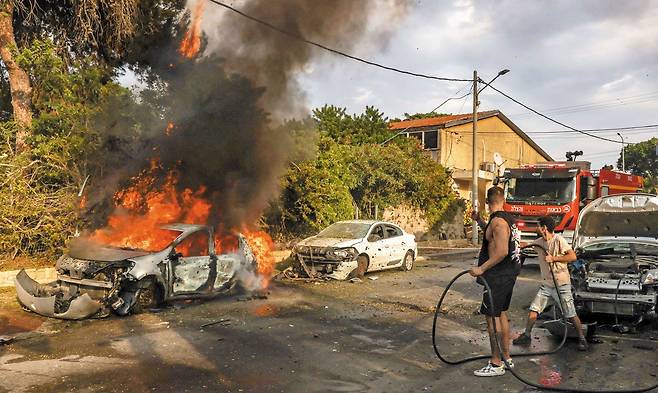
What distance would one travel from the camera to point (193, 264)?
30.3ft

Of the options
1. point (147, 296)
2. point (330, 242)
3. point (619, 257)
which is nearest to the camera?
point (619, 257)

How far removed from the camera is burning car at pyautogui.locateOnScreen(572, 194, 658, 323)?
24.0 feet

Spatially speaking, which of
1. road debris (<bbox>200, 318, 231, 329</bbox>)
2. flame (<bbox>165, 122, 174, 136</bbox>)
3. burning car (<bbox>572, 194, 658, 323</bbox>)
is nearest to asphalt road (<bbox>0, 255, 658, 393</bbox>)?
road debris (<bbox>200, 318, 231, 329</bbox>)

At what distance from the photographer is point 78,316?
25.8 feet

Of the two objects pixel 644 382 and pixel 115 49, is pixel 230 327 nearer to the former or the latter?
pixel 644 382

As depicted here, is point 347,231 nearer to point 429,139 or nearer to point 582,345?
point 582,345

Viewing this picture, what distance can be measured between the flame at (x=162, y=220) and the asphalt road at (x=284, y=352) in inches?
44.5

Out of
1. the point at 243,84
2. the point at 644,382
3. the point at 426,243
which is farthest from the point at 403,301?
the point at 426,243

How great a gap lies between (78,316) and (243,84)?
761cm

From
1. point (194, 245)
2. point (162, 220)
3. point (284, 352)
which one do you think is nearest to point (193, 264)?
point (194, 245)

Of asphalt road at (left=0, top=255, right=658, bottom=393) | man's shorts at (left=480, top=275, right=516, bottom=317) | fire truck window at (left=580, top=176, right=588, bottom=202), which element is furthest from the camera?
fire truck window at (left=580, top=176, right=588, bottom=202)

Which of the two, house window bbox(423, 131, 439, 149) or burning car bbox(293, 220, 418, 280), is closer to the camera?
burning car bbox(293, 220, 418, 280)

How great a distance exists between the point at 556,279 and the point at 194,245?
19.8 feet

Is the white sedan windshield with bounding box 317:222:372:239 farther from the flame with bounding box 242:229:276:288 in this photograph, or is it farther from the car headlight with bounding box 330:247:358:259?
the flame with bounding box 242:229:276:288
